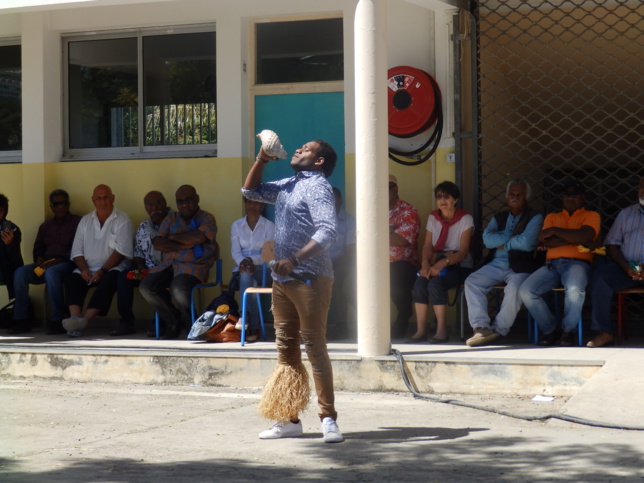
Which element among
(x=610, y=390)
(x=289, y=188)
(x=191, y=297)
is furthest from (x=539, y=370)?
(x=191, y=297)

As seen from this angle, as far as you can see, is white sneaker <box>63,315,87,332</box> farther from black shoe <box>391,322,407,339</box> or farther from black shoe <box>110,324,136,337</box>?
black shoe <box>391,322,407,339</box>

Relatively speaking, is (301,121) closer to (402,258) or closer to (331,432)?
(402,258)

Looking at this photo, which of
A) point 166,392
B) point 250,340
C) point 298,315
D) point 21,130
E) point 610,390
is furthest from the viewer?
point 21,130

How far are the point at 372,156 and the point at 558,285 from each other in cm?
211

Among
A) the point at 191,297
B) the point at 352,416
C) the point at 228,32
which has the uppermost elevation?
the point at 228,32

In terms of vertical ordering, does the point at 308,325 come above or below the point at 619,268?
below

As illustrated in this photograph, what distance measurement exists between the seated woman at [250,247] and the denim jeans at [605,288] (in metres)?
2.88

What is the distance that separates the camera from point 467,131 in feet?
29.7

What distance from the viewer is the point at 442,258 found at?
870 centimetres

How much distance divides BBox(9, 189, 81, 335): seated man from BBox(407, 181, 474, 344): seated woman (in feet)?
11.7

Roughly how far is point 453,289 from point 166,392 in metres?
2.77

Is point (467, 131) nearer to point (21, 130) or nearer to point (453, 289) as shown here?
point (453, 289)

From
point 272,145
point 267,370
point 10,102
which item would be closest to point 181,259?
point 267,370

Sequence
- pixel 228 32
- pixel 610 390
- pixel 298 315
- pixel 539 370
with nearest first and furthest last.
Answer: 1. pixel 298 315
2. pixel 610 390
3. pixel 539 370
4. pixel 228 32
